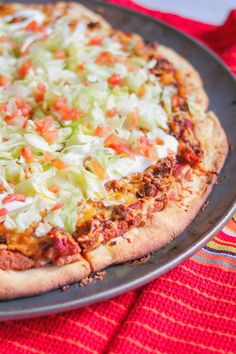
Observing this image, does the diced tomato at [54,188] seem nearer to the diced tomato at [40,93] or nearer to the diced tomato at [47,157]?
the diced tomato at [47,157]

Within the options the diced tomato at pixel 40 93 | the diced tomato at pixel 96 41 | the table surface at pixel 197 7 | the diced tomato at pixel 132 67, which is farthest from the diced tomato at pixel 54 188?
the table surface at pixel 197 7

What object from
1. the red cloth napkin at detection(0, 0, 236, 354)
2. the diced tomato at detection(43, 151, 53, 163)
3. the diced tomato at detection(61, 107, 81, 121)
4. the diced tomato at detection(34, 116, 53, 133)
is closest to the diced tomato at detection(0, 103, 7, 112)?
the diced tomato at detection(34, 116, 53, 133)

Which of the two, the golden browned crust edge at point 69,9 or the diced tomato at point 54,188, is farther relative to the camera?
the golden browned crust edge at point 69,9

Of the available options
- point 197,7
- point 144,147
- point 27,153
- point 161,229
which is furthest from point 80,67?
point 197,7

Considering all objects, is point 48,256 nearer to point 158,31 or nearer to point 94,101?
point 94,101

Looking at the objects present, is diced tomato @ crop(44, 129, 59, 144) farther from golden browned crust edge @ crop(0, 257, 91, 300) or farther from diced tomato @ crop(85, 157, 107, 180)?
golden browned crust edge @ crop(0, 257, 91, 300)

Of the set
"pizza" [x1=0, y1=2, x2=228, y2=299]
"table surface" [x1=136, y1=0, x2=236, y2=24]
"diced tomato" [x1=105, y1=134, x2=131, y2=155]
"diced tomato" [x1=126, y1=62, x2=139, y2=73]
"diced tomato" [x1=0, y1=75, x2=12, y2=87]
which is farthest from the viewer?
"table surface" [x1=136, y1=0, x2=236, y2=24]
